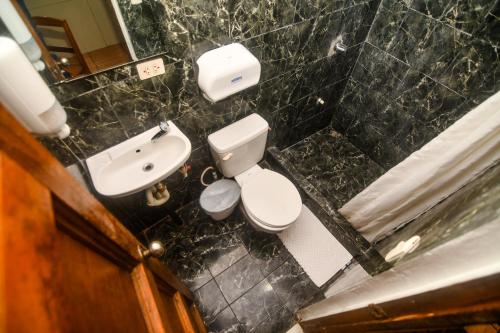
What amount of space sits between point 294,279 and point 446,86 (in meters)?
1.68

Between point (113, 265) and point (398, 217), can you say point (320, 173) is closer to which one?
point (398, 217)

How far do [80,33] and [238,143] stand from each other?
3.12ft

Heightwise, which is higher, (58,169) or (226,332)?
(58,169)

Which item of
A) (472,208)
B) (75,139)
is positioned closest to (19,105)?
(75,139)

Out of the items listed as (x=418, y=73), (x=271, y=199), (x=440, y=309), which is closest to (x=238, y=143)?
(x=271, y=199)

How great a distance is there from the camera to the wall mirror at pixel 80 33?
92 centimetres

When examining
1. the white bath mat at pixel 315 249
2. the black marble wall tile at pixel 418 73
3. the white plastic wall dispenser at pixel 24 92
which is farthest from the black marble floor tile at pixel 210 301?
the black marble wall tile at pixel 418 73

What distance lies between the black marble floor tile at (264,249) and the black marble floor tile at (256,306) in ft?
0.41

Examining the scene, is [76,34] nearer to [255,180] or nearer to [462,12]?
[255,180]

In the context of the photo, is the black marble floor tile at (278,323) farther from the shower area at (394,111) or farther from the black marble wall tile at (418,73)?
the black marble wall tile at (418,73)

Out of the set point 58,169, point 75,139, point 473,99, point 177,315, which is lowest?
point 177,315

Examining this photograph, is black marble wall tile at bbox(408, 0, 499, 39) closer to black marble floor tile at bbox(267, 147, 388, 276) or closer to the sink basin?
black marble floor tile at bbox(267, 147, 388, 276)

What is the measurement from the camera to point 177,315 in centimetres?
92

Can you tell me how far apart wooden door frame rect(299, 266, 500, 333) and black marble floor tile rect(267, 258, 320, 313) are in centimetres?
103
